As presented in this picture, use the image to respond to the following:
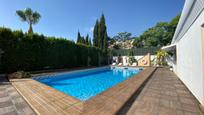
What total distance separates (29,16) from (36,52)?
11628 millimetres

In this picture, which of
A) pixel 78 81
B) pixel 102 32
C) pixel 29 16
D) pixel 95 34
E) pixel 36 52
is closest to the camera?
pixel 78 81

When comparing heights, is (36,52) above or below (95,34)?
below

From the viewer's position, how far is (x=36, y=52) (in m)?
10.7

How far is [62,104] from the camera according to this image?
2938 mm

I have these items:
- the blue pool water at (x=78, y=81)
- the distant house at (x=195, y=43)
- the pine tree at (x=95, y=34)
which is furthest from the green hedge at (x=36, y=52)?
the distant house at (x=195, y=43)

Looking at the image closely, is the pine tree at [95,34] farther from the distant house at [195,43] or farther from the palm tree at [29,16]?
the distant house at [195,43]

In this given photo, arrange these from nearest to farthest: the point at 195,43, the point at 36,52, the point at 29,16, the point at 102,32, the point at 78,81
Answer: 1. the point at 195,43
2. the point at 78,81
3. the point at 36,52
4. the point at 29,16
5. the point at 102,32

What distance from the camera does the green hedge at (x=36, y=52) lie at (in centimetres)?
885

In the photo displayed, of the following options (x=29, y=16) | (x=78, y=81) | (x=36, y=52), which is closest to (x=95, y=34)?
(x=29, y=16)

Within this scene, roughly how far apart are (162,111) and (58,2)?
36.7 feet

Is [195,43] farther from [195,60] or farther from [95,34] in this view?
[95,34]

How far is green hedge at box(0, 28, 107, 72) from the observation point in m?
8.85

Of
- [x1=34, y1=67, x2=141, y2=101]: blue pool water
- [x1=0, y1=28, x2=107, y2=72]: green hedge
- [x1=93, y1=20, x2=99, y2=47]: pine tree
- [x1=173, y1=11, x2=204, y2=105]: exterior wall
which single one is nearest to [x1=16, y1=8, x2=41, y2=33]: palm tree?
[x1=0, y1=28, x2=107, y2=72]: green hedge

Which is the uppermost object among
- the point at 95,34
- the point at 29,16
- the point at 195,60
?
the point at 29,16
